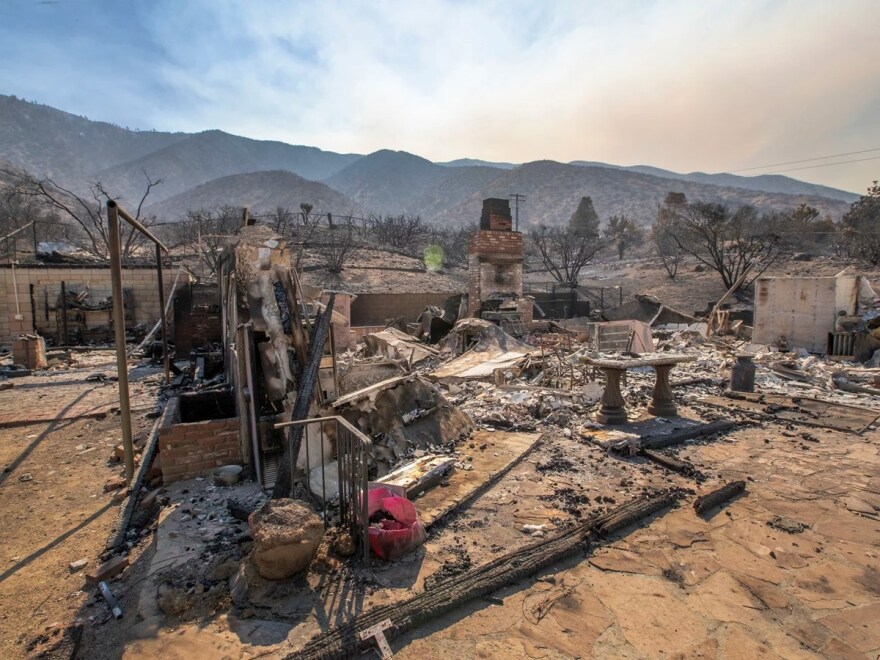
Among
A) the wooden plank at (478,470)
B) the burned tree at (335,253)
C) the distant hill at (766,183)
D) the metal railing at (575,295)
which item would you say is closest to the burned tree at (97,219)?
the wooden plank at (478,470)

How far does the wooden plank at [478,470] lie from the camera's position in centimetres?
378

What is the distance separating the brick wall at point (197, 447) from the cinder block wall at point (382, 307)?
1004 centimetres

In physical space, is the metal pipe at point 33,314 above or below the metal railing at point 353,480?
above

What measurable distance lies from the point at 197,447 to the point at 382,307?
34.8 ft

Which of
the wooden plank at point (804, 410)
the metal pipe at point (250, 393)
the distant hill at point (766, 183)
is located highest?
the distant hill at point (766, 183)

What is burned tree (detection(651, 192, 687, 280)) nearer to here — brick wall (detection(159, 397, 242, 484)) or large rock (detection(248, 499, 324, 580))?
brick wall (detection(159, 397, 242, 484))

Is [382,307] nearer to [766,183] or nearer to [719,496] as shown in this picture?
[719,496]

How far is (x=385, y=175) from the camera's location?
11312cm

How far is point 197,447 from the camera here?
14.2 ft

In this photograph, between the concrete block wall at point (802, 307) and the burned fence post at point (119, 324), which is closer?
the burned fence post at point (119, 324)

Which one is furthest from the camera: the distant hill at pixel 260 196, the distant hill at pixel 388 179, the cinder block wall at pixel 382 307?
the distant hill at pixel 388 179

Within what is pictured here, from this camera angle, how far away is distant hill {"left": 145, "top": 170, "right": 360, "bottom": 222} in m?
68.4

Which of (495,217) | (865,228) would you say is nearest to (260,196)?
(495,217)

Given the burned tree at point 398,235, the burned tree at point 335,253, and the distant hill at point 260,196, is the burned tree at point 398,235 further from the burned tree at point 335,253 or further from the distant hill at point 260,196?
the distant hill at point 260,196
